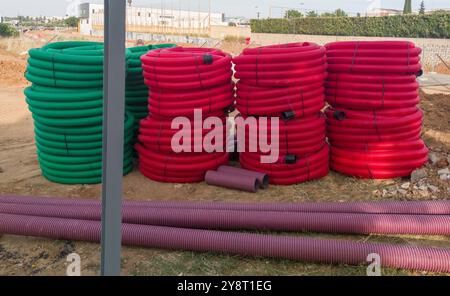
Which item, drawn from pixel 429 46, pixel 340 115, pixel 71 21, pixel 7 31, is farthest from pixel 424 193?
pixel 71 21

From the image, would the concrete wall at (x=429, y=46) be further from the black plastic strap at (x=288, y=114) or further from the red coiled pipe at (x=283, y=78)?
the black plastic strap at (x=288, y=114)

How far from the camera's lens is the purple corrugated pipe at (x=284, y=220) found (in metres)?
3.87

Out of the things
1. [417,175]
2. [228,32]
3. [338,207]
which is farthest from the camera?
[228,32]

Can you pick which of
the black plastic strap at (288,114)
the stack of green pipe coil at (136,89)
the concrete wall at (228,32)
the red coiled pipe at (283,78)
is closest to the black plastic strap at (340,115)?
the red coiled pipe at (283,78)

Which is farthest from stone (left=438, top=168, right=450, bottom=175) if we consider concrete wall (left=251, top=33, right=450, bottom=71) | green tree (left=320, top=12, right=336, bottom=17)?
green tree (left=320, top=12, right=336, bottom=17)

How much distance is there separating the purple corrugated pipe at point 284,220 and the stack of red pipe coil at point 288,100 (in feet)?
4.36

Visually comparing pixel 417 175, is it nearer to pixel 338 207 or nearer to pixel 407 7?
pixel 338 207

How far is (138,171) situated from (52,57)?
1.73 metres

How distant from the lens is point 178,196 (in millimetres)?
5051

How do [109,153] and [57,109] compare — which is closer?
[109,153]

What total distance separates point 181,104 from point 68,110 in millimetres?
1281

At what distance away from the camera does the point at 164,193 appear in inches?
202

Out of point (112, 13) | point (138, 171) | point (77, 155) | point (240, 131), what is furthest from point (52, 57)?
point (112, 13)
